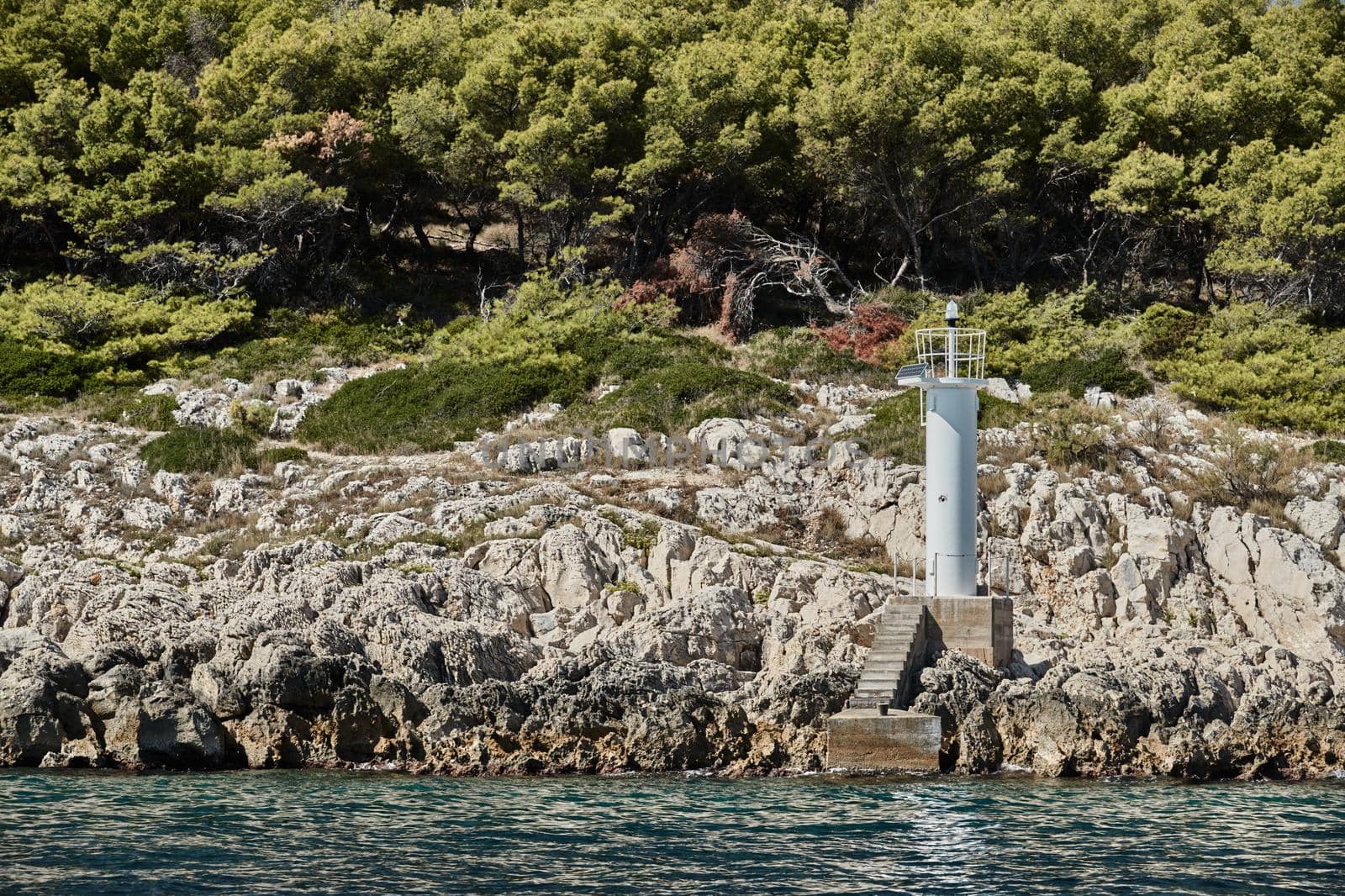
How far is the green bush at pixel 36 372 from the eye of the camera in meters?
29.6

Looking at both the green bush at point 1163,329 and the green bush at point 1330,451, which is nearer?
the green bush at point 1330,451

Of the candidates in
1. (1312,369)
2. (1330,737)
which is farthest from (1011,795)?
(1312,369)

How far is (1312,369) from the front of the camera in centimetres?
2812

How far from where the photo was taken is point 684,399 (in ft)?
90.9

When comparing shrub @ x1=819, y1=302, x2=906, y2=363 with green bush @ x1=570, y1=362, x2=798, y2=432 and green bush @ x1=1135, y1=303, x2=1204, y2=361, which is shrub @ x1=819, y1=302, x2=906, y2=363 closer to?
green bush @ x1=570, y1=362, x2=798, y2=432

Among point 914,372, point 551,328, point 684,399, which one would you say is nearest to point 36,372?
point 551,328

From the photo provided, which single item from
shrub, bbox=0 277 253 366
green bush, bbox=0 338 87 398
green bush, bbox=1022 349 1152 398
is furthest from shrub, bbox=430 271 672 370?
green bush, bbox=1022 349 1152 398

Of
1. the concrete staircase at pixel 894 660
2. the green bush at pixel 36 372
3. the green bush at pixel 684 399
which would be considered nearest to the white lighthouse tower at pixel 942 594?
the concrete staircase at pixel 894 660

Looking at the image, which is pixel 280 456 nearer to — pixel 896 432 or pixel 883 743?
Answer: pixel 896 432

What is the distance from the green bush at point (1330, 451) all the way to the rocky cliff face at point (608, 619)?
1.01 metres

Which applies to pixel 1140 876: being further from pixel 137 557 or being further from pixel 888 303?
pixel 888 303

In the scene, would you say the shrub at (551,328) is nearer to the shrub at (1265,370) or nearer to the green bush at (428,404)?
the green bush at (428,404)

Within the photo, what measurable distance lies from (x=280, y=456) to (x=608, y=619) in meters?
8.85

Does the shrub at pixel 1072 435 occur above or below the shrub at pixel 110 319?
below
